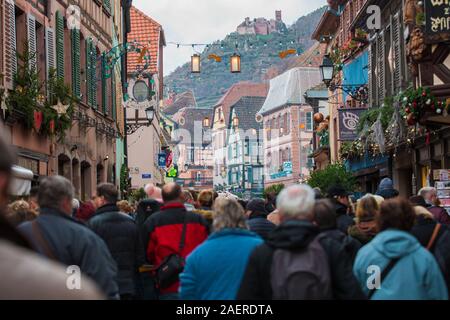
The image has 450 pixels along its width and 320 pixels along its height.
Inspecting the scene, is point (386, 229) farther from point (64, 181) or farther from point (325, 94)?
point (325, 94)

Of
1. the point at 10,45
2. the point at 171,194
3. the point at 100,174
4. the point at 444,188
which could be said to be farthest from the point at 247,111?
the point at 171,194

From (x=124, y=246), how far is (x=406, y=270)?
3.92m

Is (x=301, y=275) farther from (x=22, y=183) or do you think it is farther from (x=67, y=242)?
(x=22, y=183)

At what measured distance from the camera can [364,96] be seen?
3422cm

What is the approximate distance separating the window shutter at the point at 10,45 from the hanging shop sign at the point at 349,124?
14.6 m

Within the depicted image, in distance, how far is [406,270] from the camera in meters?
6.36

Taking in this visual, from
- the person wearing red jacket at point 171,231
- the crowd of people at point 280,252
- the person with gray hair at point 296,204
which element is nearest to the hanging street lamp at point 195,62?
the person wearing red jacket at point 171,231

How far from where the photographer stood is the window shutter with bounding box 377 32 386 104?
2997cm

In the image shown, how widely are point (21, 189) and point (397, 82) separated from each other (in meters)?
16.3

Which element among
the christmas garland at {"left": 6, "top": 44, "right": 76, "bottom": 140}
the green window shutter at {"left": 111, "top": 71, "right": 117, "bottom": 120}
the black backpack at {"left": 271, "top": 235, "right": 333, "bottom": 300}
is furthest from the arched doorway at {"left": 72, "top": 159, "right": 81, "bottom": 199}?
the black backpack at {"left": 271, "top": 235, "right": 333, "bottom": 300}

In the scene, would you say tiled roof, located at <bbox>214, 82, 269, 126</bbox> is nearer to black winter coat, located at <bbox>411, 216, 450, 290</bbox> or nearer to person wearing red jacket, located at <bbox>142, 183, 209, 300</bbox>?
person wearing red jacket, located at <bbox>142, 183, 209, 300</bbox>

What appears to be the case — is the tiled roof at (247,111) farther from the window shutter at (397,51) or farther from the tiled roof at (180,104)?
the window shutter at (397,51)

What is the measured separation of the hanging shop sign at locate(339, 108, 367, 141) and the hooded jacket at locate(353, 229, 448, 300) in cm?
2524
